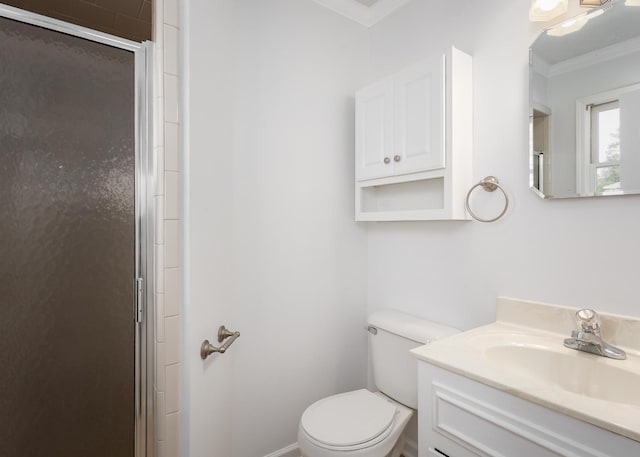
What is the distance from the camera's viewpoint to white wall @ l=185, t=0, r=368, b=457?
3.92 feet

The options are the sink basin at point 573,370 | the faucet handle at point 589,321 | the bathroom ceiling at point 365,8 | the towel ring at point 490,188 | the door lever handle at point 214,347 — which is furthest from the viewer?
the bathroom ceiling at point 365,8

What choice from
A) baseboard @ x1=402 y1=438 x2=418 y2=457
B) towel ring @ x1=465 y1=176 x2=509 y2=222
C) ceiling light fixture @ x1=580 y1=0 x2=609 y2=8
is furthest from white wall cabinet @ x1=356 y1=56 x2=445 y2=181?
baseboard @ x1=402 y1=438 x2=418 y2=457

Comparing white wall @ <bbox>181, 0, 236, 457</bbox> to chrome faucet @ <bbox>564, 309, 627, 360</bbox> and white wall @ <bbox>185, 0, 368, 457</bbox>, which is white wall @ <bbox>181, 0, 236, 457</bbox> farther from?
chrome faucet @ <bbox>564, 309, 627, 360</bbox>

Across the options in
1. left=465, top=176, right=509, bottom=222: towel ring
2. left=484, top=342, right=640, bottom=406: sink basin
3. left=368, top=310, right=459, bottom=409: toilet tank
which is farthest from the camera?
left=368, top=310, right=459, bottom=409: toilet tank

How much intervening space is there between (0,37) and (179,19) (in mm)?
543

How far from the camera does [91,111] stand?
1.19 m

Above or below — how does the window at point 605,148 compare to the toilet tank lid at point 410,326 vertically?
above

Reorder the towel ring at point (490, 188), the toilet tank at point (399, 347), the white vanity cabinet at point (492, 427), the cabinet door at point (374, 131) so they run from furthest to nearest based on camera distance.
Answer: the cabinet door at point (374, 131), the toilet tank at point (399, 347), the towel ring at point (490, 188), the white vanity cabinet at point (492, 427)

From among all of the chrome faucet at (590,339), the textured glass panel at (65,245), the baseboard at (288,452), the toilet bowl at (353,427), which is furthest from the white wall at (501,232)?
the textured glass panel at (65,245)

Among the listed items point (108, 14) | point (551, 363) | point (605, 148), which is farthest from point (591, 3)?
point (108, 14)

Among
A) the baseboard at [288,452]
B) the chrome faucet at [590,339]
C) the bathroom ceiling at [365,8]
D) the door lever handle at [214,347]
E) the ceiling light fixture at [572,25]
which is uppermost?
the bathroom ceiling at [365,8]

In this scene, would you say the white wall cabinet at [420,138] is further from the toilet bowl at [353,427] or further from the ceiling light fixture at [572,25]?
the toilet bowl at [353,427]

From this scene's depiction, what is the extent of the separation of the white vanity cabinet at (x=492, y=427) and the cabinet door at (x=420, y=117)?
0.86m

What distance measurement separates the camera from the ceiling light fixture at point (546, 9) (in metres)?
1.20
